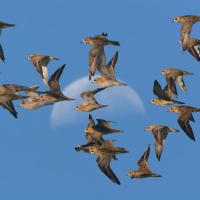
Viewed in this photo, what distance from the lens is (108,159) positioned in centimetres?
6450

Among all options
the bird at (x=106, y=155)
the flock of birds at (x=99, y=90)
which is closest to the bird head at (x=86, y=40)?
the flock of birds at (x=99, y=90)

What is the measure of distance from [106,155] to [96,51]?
6914 mm

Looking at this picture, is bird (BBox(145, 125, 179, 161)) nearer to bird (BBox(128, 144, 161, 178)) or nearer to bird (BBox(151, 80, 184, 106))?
bird (BBox(128, 144, 161, 178))

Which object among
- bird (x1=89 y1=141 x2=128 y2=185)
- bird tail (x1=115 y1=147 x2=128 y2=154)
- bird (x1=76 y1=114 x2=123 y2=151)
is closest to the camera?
bird tail (x1=115 y1=147 x2=128 y2=154)

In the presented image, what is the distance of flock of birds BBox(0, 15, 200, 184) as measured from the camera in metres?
65.3

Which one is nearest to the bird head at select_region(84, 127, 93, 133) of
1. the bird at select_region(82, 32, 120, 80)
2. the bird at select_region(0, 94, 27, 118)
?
the bird at select_region(82, 32, 120, 80)

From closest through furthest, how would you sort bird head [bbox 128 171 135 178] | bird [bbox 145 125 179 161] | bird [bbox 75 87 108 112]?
1. bird head [bbox 128 171 135 178]
2. bird [bbox 75 87 108 112]
3. bird [bbox 145 125 179 161]

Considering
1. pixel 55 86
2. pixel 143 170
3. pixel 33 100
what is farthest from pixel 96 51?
pixel 143 170

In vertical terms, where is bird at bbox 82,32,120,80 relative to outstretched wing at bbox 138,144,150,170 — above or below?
above

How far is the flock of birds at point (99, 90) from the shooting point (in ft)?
214

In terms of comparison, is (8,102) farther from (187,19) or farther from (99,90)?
(187,19)

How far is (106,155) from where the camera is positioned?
6469 cm

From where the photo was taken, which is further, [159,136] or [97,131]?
[159,136]

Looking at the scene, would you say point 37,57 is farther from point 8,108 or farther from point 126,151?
point 126,151
